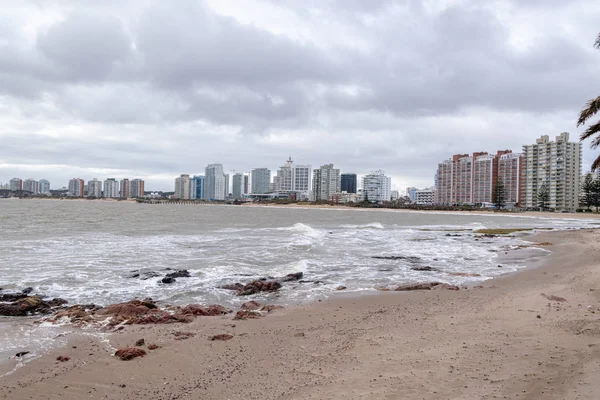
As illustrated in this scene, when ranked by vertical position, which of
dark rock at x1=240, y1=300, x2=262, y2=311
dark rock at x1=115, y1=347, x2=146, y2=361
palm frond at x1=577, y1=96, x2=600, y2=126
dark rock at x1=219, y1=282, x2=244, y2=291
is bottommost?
dark rock at x1=219, y1=282, x2=244, y2=291

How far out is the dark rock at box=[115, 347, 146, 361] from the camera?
271 inches

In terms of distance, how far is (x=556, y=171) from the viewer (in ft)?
426

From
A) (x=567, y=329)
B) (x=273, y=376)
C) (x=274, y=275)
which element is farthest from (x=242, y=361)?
(x=274, y=275)

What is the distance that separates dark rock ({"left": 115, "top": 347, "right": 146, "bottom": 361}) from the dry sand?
0.13 m

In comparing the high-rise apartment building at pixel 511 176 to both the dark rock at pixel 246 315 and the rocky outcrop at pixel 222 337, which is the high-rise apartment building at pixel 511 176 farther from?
the rocky outcrop at pixel 222 337

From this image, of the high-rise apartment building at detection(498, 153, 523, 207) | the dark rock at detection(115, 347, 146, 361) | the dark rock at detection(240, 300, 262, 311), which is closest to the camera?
the dark rock at detection(115, 347, 146, 361)

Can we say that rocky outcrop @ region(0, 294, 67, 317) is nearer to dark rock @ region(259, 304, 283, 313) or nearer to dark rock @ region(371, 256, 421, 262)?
dark rock @ region(259, 304, 283, 313)

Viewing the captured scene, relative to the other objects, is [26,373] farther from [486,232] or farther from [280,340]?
[486,232]

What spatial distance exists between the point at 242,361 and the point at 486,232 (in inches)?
1457

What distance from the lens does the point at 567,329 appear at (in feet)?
25.0

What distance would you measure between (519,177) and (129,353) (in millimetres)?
169646

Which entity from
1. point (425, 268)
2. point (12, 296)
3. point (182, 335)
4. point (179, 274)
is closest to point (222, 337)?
point (182, 335)

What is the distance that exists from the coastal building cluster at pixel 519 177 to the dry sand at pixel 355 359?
135 meters

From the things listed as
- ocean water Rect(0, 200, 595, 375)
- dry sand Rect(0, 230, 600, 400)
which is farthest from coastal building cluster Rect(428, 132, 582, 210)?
dry sand Rect(0, 230, 600, 400)
